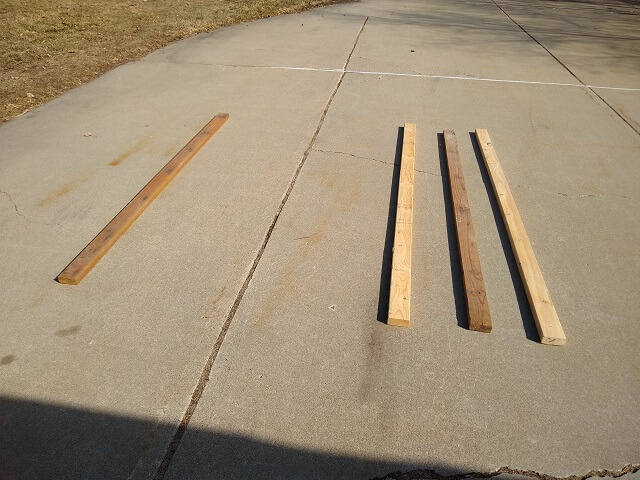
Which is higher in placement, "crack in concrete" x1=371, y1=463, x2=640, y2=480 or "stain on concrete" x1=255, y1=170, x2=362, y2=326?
"stain on concrete" x1=255, y1=170, x2=362, y2=326

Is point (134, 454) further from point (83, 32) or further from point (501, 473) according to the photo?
point (83, 32)

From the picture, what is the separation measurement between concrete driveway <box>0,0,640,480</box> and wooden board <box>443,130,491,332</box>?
0.10 metres

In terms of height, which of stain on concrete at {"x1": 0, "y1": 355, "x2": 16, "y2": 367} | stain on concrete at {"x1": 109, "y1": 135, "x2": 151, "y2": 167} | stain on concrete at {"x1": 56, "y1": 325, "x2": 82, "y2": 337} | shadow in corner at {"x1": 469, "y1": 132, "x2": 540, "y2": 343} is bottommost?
stain on concrete at {"x1": 0, "y1": 355, "x2": 16, "y2": 367}

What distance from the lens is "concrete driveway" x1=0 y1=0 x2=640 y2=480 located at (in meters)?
2.11

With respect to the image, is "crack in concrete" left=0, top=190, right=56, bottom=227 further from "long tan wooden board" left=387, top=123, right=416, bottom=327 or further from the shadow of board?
"long tan wooden board" left=387, top=123, right=416, bottom=327

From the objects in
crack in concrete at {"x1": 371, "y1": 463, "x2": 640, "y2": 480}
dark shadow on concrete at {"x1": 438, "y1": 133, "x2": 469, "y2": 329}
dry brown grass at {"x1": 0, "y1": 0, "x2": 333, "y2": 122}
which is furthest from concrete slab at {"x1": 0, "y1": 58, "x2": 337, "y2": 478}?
dark shadow on concrete at {"x1": 438, "y1": 133, "x2": 469, "y2": 329}

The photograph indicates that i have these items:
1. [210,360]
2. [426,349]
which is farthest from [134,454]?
[426,349]

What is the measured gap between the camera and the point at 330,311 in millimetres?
2811

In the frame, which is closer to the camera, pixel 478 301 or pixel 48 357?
pixel 48 357

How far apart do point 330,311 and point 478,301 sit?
0.93m

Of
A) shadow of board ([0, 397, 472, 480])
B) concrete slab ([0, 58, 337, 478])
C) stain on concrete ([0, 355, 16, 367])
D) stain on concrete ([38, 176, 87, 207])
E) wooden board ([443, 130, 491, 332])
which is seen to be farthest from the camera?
stain on concrete ([38, 176, 87, 207])

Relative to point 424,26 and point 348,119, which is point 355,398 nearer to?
point 348,119

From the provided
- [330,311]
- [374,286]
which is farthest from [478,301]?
[330,311]

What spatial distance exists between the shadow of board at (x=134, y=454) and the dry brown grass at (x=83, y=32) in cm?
438
